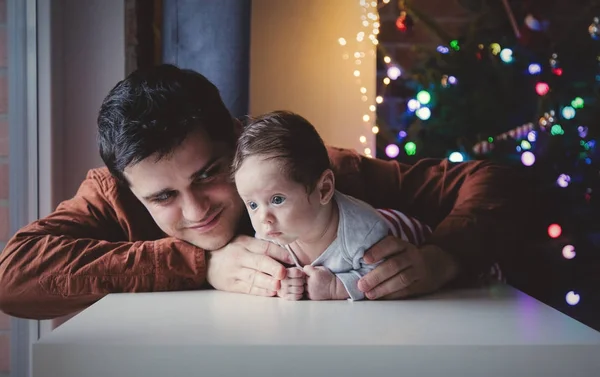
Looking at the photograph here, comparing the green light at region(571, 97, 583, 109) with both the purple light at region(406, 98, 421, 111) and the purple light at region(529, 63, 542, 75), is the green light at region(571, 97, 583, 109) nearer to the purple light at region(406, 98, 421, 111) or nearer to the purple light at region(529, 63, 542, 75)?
the purple light at region(529, 63, 542, 75)

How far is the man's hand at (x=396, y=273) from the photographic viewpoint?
113 cm

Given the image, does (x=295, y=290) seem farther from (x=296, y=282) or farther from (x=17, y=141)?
(x=17, y=141)

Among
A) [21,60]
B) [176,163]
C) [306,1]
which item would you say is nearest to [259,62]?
[306,1]

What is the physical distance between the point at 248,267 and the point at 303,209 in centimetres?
16

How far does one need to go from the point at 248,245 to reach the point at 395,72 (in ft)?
4.24

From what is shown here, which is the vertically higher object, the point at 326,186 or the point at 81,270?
the point at 326,186

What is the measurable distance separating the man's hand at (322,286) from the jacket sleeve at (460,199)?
0.23 meters

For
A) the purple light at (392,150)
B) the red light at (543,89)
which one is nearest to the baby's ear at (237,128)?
the purple light at (392,150)

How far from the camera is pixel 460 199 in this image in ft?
4.70

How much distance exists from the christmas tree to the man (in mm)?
715

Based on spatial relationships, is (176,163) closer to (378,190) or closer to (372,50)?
(378,190)

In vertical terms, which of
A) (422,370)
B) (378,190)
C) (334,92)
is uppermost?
(334,92)

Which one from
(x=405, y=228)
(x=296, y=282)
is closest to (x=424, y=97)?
(x=405, y=228)

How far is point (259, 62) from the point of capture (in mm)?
2102
